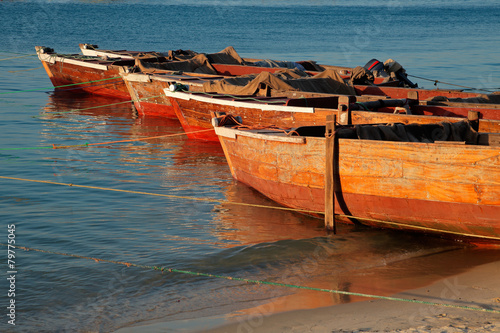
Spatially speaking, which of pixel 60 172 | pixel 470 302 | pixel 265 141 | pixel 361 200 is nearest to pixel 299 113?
pixel 265 141

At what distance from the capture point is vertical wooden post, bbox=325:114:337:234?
7641 millimetres

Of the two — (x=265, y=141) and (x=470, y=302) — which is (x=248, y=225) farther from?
(x=470, y=302)

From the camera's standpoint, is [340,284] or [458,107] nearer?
[340,284]

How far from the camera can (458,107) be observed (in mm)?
11164

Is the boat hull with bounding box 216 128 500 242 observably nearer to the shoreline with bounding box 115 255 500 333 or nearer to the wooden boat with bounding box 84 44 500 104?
the shoreline with bounding box 115 255 500 333

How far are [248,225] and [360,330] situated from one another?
3684 mm

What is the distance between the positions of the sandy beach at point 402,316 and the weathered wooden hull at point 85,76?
14833mm

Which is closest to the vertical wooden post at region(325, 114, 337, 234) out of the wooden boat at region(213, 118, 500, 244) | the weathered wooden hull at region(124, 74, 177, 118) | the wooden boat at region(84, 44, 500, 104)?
the wooden boat at region(213, 118, 500, 244)

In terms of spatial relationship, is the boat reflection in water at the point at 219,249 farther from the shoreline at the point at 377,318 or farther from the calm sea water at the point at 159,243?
the shoreline at the point at 377,318

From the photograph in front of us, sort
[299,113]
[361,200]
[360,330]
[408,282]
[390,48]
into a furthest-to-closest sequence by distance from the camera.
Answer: [390,48], [299,113], [361,200], [408,282], [360,330]

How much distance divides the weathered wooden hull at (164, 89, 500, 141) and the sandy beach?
4.15 metres

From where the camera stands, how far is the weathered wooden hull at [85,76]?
1970 centimetres

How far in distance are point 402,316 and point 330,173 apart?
253 cm

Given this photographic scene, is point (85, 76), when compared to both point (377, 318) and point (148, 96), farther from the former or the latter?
point (377, 318)
